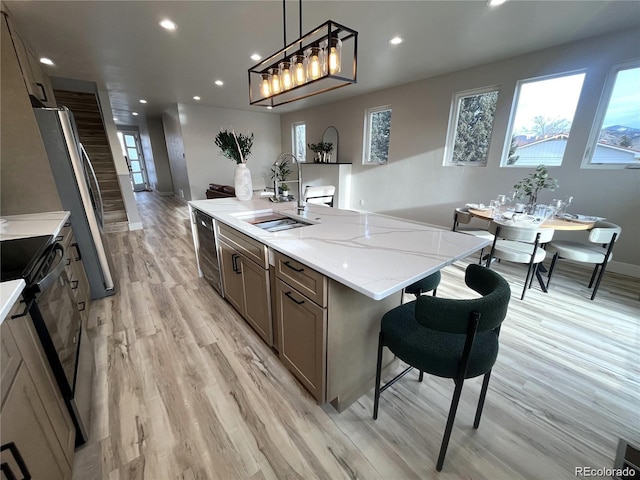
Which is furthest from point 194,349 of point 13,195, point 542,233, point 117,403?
point 542,233

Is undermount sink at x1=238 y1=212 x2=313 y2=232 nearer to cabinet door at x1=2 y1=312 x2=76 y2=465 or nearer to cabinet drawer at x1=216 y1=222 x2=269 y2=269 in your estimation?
cabinet drawer at x1=216 y1=222 x2=269 y2=269

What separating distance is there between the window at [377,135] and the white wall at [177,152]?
15.2 feet

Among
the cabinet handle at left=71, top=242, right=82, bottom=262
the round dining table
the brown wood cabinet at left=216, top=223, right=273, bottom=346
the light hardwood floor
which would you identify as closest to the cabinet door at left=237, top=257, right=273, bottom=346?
the brown wood cabinet at left=216, top=223, right=273, bottom=346

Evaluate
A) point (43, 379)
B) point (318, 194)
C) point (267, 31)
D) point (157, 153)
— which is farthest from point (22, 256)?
point (157, 153)

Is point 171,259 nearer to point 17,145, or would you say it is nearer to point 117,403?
point 17,145

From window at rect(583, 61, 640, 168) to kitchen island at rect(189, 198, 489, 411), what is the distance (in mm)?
3135

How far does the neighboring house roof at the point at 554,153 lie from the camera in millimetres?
3041

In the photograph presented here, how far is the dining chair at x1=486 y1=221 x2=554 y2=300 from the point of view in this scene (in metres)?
2.42

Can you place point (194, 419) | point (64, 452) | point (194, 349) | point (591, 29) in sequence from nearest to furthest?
point (64, 452)
point (194, 419)
point (194, 349)
point (591, 29)

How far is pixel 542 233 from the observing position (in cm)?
241

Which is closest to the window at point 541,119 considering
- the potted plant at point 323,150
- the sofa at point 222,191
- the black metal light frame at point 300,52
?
the black metal light frame at point 300,52

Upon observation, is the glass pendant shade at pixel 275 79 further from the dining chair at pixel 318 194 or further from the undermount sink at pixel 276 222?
the dining chair at pixel 318 194

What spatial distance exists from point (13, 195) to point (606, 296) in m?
5.61

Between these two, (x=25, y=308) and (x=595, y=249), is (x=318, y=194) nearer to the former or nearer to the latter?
(x=595, y=249)
